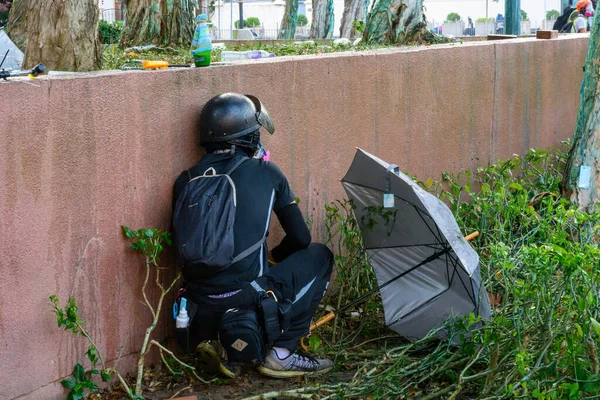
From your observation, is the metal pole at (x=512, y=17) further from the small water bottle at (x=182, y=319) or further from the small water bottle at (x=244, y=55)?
the small water bottle at (x=182, y=319)

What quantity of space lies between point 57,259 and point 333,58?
2552mm

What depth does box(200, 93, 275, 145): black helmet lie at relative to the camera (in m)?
4.81

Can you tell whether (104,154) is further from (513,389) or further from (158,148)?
(513,389)

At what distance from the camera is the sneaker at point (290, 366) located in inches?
193

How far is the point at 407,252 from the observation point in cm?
539

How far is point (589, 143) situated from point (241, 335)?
3.84 m


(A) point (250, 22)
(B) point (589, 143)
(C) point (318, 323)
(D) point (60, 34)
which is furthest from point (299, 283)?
(A) point (250, 22)

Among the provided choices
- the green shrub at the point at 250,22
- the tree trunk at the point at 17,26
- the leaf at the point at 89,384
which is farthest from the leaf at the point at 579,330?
the green shrub at the point at 250,22

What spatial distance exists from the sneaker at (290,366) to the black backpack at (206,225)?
2.04 ft

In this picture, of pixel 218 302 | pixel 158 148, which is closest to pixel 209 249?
pixel 218 302

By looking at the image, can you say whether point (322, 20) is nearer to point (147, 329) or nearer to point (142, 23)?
point (142, 23)

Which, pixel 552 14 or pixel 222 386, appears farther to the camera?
pixel 552 14

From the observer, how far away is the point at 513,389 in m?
4.00

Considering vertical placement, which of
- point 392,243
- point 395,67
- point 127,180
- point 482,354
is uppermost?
point 395,67
